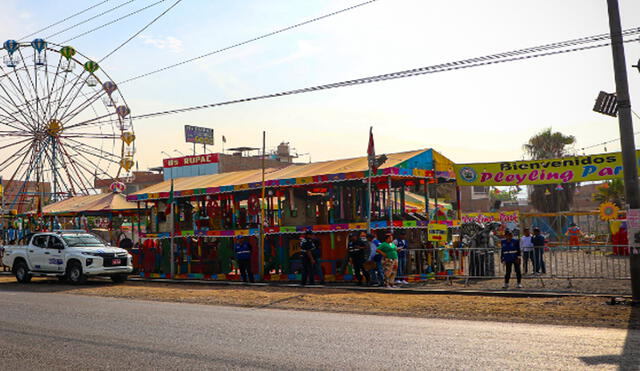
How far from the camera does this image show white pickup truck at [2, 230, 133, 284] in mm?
22828

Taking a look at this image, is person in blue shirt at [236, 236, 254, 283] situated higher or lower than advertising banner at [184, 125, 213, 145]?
lower

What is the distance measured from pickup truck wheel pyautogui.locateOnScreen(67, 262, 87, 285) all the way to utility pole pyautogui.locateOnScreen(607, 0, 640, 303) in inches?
698

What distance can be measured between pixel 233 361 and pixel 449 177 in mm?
15471

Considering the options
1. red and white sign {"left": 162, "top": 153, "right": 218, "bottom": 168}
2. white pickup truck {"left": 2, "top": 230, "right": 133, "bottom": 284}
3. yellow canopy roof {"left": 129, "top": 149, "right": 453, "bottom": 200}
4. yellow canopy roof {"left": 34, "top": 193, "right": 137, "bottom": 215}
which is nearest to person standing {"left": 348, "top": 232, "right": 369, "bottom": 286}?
yellow canopy roof {"left": 129, "top": 149, "right": 453, "bottom": 200}

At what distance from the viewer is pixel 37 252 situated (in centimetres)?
2414

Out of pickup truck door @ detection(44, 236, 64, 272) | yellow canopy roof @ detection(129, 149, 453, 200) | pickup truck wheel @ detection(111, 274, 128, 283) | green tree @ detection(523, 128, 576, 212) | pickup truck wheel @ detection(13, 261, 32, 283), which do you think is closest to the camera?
yellow canopy roof @ detection(129, 149, 453, 200)

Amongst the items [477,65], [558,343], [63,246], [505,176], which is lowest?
[558,343]

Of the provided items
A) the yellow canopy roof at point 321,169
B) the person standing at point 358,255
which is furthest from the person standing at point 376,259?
the yellow canopy roof at point 321,169

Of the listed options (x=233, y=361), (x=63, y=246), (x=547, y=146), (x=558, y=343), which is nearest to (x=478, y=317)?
(x=558, y=343)

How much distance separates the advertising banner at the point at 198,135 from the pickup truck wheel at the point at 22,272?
62.6 m

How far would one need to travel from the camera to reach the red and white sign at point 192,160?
7694 cm

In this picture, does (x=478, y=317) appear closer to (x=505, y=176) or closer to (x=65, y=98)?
(x=505, y=176)

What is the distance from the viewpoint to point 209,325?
11414 millimetres

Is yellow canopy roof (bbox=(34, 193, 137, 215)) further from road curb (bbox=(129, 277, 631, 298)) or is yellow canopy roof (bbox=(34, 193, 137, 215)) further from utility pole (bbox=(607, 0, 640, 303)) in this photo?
utility pole (bbox=(607, 0, 640, 303))
